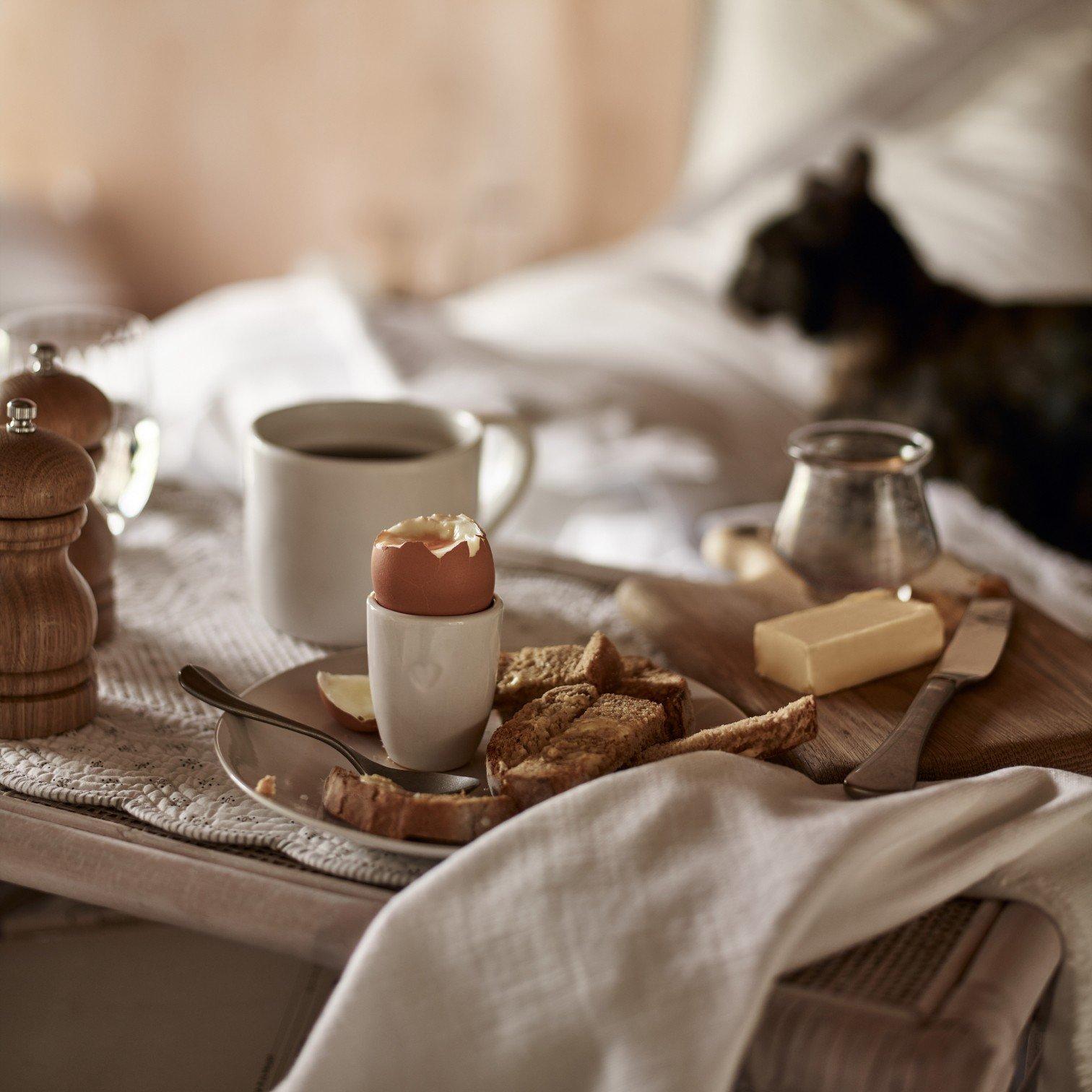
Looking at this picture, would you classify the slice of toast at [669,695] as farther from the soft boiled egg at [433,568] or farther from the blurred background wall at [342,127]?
the blurred background wall at [342,127]

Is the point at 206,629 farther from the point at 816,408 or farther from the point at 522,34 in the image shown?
the point at 522,34

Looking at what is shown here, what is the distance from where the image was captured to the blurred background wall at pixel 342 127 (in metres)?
2.76

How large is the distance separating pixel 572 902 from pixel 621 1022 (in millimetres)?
47

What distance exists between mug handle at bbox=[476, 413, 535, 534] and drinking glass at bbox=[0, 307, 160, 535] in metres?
0.24

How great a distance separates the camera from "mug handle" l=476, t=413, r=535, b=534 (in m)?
0.81

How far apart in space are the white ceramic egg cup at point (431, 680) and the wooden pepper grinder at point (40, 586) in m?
0.15

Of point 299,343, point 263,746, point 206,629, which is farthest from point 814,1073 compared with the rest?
point 299,343

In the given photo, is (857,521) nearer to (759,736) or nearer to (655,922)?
(759,736)

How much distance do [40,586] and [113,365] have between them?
249 millimetres

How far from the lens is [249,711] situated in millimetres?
536

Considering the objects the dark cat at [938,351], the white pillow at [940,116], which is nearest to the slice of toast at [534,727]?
the dark cat at [938,351]

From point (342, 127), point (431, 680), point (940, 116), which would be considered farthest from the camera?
point (342, 127)

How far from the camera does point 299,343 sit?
4.75ft

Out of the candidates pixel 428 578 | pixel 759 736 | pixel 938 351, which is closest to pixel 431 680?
pixel 428 578
